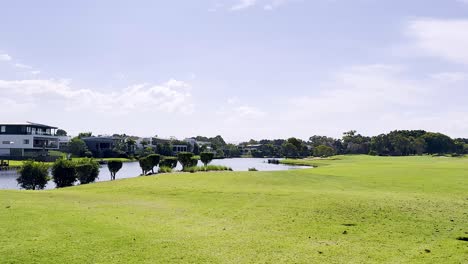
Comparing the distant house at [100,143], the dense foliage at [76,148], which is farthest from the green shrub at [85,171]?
the distant house at [100,143]

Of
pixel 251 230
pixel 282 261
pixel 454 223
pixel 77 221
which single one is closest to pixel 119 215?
pixel 77 221

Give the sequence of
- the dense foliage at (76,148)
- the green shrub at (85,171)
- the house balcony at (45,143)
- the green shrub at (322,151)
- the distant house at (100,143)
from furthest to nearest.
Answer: the green shrub at (322,151)
the distant house at (100,143)
the dense foliage at (76,148)
the house balcony at (45,143)
the green shrub at (85,171)

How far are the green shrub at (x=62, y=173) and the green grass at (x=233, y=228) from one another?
20.4 metres

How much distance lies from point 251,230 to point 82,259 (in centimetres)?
700

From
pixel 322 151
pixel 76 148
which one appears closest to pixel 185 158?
pixel 76 148

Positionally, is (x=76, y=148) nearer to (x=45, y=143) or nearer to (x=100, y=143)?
(x=45, y=143)

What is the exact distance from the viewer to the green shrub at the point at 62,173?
147 ft

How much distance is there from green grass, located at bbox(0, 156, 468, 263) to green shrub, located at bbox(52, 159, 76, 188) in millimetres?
20426

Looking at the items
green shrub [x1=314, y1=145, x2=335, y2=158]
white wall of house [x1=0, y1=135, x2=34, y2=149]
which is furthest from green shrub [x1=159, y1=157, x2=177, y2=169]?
green shrub [x1=314, y1=145, x2=335, y2=158]

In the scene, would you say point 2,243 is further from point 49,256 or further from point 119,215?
point 119,215

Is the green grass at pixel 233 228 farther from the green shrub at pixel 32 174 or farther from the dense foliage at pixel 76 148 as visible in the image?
the dense foliage at pixel 76 148

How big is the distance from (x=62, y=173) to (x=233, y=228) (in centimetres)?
3428

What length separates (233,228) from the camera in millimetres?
16484

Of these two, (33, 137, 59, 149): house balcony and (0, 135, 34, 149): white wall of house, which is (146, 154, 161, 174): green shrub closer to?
(0, 135, 34, 149): white wall of house
